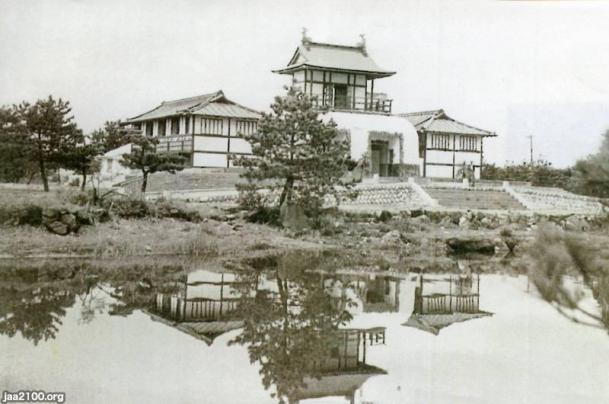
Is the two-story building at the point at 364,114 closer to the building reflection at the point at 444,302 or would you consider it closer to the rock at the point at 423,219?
the rock at the point at 423,219

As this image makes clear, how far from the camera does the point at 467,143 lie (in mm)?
12156

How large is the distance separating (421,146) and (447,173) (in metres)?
0.73

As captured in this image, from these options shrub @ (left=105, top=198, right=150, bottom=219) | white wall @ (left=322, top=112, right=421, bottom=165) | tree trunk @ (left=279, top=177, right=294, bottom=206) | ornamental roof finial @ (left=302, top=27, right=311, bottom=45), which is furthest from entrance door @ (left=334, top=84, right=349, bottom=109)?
shrub @ (left=105, top=198, right=150, bottom=219)

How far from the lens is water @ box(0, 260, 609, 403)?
3273mm

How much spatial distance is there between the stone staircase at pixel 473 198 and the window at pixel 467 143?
3.10 m

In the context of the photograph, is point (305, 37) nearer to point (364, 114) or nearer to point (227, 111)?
point (227, 111)

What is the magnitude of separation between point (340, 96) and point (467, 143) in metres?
2.62

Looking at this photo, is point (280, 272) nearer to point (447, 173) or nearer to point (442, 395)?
point (442, 395)

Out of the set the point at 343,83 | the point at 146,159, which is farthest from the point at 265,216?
the point at 343,83

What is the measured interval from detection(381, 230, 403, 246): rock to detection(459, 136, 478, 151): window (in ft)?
16.3

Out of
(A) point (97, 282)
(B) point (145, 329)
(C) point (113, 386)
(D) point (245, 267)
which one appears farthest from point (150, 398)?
(D) point (245, 267)

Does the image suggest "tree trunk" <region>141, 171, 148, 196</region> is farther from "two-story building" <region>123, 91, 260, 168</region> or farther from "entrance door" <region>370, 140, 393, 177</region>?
"entrance door" <region>370, 140, 393, 177</region>

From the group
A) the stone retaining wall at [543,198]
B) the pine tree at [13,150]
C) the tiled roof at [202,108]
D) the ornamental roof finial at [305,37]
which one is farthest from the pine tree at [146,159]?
the stone retaining wall at [543,198]

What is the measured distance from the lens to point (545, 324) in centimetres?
452
